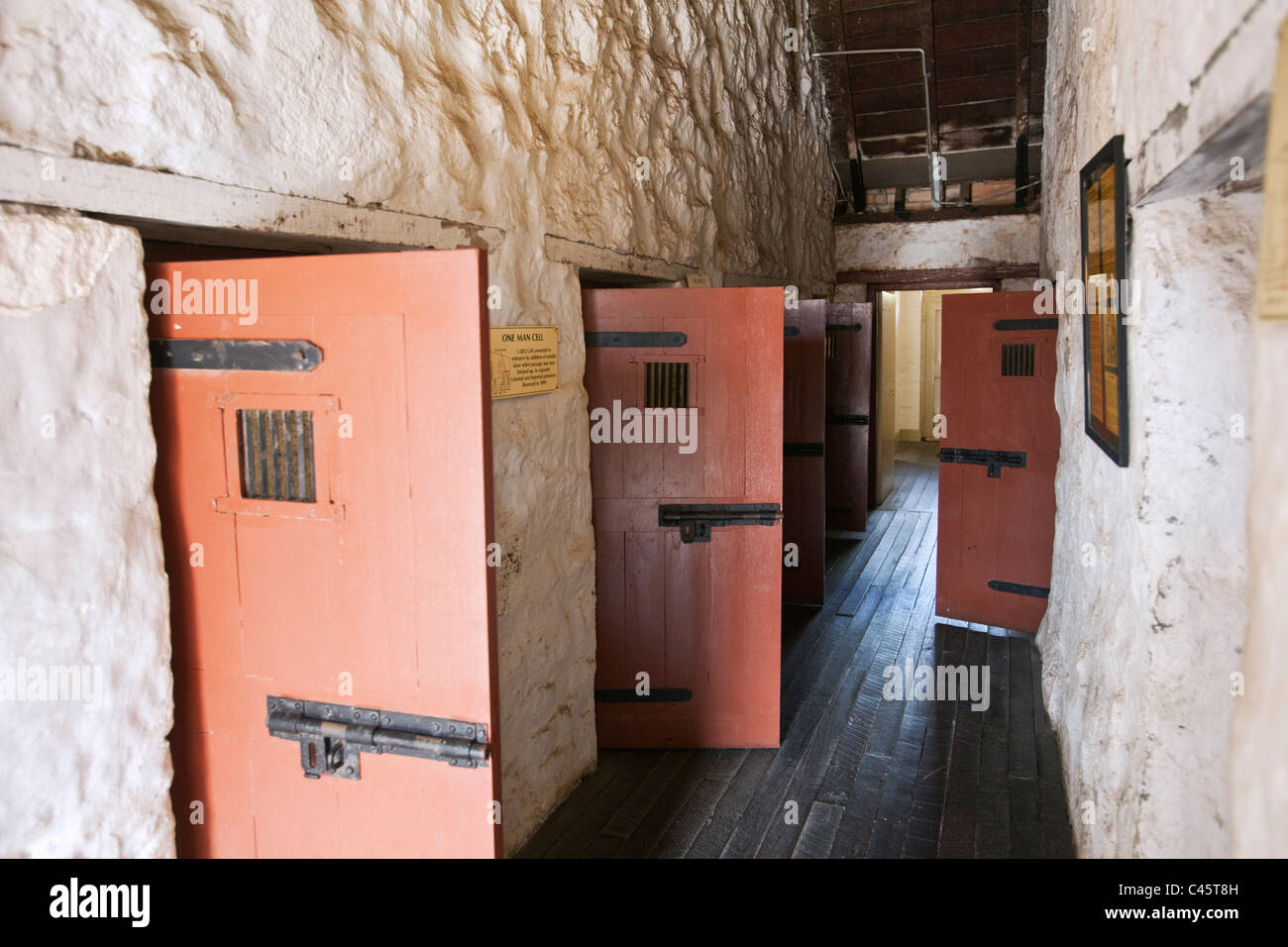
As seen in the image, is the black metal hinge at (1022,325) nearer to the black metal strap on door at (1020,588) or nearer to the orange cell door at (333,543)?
the black metal strap on door at (1020,588)

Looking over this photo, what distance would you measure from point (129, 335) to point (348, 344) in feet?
1.15

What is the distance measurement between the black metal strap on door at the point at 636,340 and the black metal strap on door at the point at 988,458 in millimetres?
2035

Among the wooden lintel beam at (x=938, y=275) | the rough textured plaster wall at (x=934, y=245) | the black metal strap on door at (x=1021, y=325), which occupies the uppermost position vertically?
the rough textured plaster wall at (x=934, y=245)

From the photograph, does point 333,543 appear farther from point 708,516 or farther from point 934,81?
point 934,81

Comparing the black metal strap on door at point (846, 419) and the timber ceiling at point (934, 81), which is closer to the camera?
the timber ceiling at point (934, 81)

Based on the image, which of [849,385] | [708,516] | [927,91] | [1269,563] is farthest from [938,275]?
[1269,563]

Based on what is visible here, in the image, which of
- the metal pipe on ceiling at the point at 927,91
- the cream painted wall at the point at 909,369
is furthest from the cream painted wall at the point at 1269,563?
the cream painted wall at the point at 909,369

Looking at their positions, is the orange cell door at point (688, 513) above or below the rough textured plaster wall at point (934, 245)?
below

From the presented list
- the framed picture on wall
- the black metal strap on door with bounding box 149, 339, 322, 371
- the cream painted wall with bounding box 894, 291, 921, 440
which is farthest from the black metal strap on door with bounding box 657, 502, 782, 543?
the cream painted wall with bounding box 894, 291, 921, 440

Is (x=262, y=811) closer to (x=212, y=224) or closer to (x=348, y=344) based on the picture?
(x=348, y=344)

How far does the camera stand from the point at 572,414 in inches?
113

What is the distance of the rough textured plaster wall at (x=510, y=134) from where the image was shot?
55.8 inches

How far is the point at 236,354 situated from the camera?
151 cm

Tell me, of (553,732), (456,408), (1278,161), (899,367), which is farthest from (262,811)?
(899,367)
